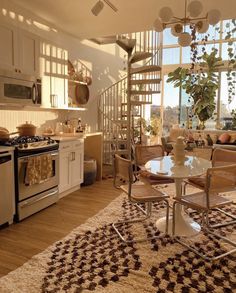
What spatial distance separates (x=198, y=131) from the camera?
7.46 metres

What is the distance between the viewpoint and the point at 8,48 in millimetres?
3234

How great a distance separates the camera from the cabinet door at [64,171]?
3.88 metres

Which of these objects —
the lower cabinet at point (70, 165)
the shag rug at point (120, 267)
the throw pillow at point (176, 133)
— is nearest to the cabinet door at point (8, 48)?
the lower cabinet at point (70, 165)

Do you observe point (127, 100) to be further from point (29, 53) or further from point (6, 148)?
point (6, 148)

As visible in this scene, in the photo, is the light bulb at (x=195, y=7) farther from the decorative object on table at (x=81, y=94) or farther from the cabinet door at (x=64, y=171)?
the decorative object on table at (x=81, y=94)

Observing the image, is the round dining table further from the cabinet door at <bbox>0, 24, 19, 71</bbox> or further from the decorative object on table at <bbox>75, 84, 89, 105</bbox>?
the decorative object on table at <bbox>75, 84, 89, 105</bbox>

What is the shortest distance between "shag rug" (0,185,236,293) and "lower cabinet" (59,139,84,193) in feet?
4.17

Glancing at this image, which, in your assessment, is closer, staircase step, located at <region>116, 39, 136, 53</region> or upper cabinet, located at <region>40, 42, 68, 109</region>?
upper cabinet, located at <region>40, 42, 68, 109</region>

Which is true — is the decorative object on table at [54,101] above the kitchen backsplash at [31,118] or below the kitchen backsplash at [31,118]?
above

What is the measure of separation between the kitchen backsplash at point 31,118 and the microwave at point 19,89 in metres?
0.33

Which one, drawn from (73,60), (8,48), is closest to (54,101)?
(8,48)

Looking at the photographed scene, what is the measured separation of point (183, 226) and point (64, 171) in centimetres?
196

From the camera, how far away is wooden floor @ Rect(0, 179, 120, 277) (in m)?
2.41

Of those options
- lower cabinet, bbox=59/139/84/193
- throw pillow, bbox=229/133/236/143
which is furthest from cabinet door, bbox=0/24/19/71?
throw pillow, bbox=229/133/236/143
